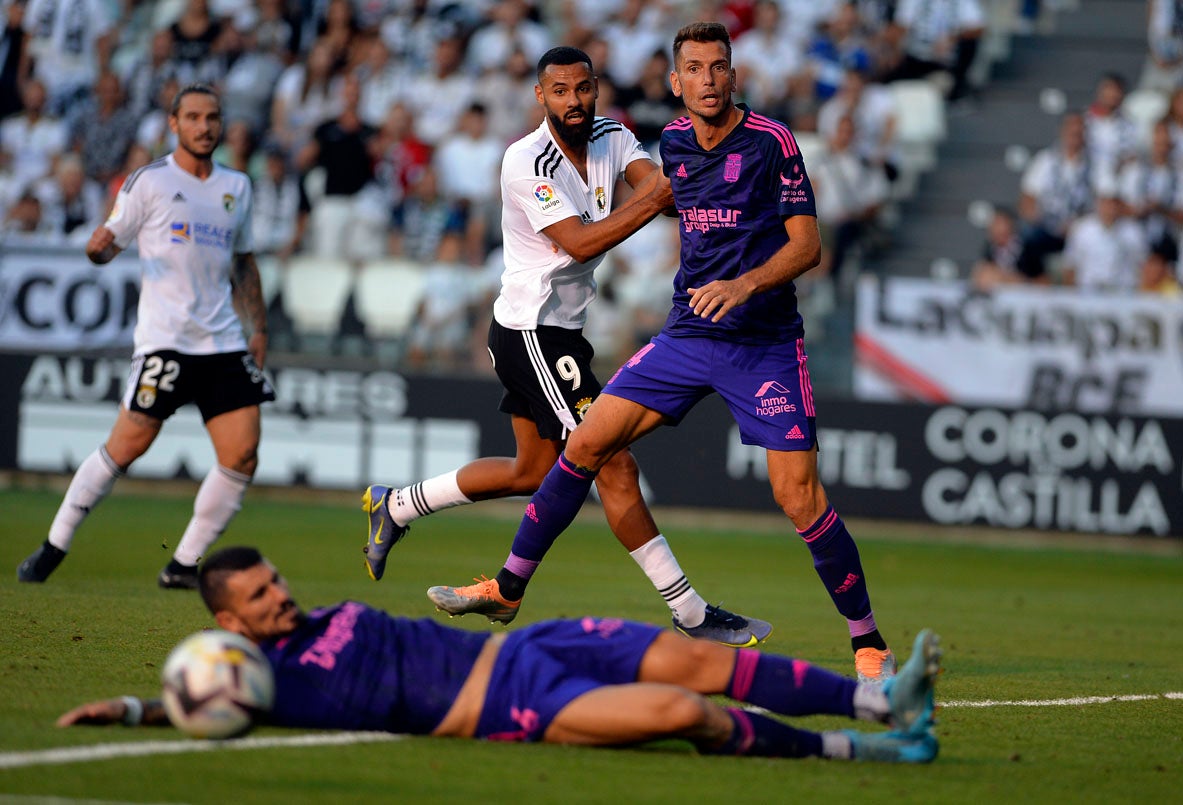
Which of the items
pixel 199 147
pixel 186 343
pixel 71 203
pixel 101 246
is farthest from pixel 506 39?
pixel 101 246

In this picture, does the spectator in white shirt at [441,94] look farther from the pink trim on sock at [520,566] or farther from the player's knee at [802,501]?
the player's knee at [802,501]

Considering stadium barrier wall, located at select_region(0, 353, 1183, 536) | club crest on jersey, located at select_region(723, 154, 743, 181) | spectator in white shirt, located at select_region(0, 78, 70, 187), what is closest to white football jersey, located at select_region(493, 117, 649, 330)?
club crest on jersey, located at select_region(723, 154, 743, 181)

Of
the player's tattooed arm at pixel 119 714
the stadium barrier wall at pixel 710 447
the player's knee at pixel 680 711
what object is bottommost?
the stadium barrier wall at pixel 710 447

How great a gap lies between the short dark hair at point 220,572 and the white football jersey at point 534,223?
114 inches

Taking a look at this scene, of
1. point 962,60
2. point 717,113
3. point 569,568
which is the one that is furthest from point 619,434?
point 962,60

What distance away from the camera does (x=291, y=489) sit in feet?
54.9

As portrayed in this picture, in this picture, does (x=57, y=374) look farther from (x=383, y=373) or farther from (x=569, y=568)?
(x=569, y=568)

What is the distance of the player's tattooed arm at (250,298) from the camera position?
33.1 feet

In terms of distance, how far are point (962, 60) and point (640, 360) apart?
1285 cm

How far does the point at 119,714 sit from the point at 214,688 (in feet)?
1.88

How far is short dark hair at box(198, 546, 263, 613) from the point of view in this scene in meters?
5.22

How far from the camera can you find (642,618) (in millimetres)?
9422

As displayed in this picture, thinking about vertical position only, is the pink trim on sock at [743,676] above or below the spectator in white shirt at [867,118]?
below

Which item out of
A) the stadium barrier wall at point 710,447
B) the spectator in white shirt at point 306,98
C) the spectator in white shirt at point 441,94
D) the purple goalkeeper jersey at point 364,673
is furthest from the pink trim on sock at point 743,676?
the spectator in white shirt at point 306,98
